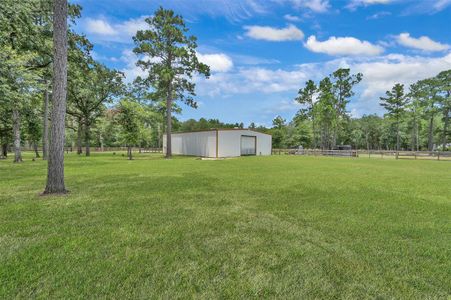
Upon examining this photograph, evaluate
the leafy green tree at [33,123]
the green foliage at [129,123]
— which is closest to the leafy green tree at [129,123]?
the green foliage at [129,123]

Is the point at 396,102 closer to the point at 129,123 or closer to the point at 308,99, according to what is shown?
the point at 308,99

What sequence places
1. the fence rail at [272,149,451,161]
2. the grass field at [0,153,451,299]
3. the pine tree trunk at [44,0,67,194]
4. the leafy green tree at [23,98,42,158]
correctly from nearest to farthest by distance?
the grass field at [0,153,451,299], the pine tree trunk at [44,0,67,194], the leafy green tree at [23,98,42,158], the fence rail at [272,149,451,161]

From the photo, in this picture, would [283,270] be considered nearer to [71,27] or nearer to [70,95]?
[71,27]

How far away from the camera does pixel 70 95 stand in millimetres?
22688

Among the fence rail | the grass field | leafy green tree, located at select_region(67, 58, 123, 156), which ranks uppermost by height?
leafy green tree, located at select_region(67, 58, 123, 156)

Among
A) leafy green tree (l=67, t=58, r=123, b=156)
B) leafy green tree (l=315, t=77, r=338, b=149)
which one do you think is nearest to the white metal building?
leafy green tree (l=67, t=58, r=123, b=156)

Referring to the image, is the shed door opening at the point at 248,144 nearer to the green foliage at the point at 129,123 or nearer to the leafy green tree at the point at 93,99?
the green foliage at the point at 129,123

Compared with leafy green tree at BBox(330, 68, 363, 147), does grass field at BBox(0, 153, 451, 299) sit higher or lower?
lower

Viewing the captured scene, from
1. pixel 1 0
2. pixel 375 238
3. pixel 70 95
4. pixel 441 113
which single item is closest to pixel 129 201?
pixel 375 238

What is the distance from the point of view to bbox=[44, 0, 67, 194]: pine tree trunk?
5.90m

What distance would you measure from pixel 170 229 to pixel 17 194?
184 inches

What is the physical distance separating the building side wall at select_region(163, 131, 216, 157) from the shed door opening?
381 cm

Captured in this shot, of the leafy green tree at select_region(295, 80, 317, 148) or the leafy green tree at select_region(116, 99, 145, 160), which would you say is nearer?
the leafy green tree at select_region(116, 99, 145, 160)

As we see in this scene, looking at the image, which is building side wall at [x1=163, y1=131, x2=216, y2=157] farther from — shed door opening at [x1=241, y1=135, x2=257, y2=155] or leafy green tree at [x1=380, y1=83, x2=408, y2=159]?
leafy green tree at [x1=380, y1=83, x2=408, y2=159]
